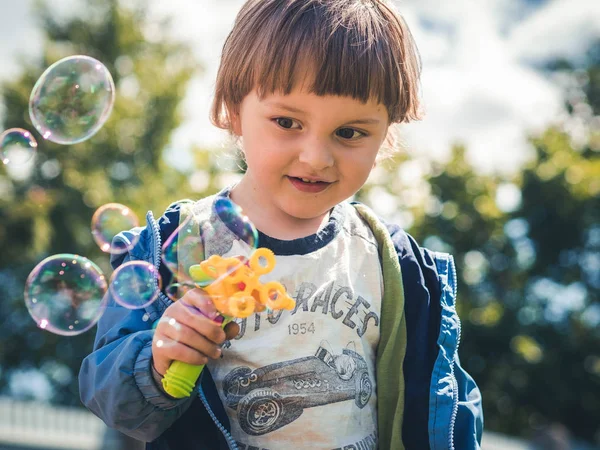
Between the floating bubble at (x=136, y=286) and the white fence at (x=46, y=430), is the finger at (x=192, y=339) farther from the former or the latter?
the white fence at (x=46, y=430)

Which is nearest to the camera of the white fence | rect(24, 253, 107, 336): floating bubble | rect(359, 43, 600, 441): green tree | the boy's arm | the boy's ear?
the boy's arm

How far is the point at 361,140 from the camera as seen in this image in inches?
87.7

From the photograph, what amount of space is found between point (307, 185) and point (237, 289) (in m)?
0.53

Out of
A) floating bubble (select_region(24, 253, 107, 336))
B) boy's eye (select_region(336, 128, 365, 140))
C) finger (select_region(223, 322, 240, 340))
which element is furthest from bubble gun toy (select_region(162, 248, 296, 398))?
floating bubble (select_region(24, 253, 107, 336))

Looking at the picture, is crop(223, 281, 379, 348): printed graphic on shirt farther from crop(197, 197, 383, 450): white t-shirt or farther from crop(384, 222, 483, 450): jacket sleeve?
crop(384, 222, 483, 450): jacket sleeve

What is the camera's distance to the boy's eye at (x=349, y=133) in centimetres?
220

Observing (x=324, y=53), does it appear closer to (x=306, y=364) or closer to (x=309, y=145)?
(x=309, y=145)

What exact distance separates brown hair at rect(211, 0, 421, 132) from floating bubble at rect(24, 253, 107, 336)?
2.45 ft

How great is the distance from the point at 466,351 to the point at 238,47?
17.5 m

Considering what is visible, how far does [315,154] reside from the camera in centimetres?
210

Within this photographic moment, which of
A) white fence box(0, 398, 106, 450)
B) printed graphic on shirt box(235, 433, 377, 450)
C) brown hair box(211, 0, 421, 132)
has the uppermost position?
brown hair box(211, 0, 421, 132)

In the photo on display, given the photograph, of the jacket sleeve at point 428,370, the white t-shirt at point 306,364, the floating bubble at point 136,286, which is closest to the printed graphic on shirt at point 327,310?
the white t-shirt at point 306,364

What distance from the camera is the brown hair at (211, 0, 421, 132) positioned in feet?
7.07

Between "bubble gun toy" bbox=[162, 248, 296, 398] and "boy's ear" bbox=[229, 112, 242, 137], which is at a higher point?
"boy's ear" bbox=[229, 112, 242, 137]
